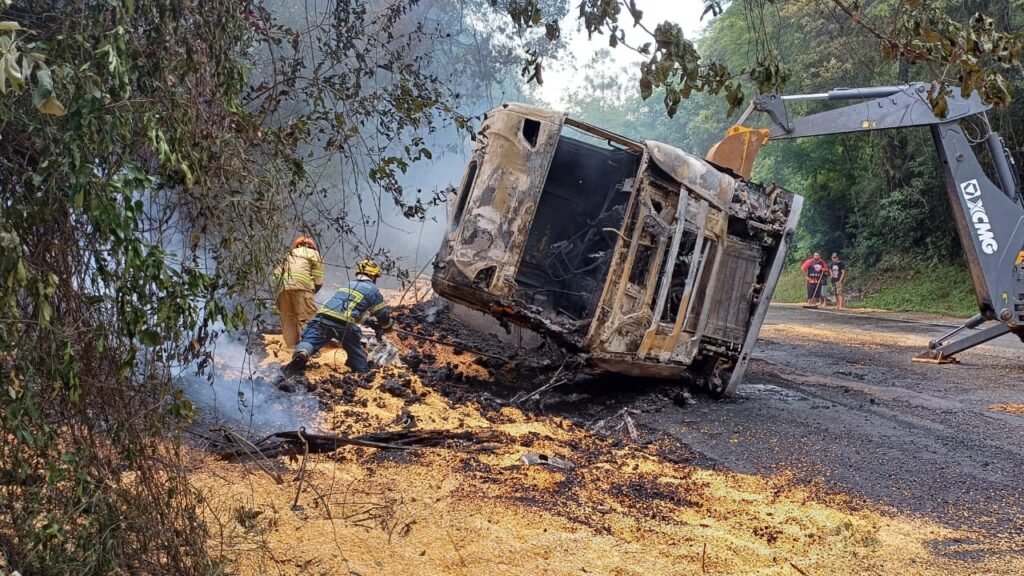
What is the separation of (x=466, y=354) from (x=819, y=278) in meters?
14.8

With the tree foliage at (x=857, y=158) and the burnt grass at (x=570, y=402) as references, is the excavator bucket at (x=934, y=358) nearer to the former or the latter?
the burnt grass at (x=570, y=402)

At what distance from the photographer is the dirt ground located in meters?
3.87

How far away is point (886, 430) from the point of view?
646 centimetres

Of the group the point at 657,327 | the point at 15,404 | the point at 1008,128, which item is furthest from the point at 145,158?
the point at 1008,128

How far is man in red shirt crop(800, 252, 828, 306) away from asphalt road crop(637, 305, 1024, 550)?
10.6 metres

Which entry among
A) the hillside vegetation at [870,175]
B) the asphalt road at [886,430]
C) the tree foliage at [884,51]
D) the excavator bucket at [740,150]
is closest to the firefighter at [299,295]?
the asphalt road at [886,430]

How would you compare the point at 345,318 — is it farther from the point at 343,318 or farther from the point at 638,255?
the point at 638,255

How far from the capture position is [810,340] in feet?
43.1

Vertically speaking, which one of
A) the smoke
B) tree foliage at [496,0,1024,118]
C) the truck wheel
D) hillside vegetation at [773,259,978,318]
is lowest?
the smoke

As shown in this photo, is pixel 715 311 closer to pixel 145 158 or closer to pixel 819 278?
pixel 145 158

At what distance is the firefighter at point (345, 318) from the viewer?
24.9ft

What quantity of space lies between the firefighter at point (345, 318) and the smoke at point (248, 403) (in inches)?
17.2

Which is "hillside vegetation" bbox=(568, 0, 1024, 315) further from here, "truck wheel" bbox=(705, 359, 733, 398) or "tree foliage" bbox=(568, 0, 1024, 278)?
"truck wheel" bbox=(705, 359, 733, 398)

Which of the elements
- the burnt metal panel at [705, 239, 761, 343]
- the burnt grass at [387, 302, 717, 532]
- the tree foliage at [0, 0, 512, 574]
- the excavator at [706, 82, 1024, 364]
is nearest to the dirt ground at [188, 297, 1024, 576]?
the burnt grass at [387, 302, 717, 532]
